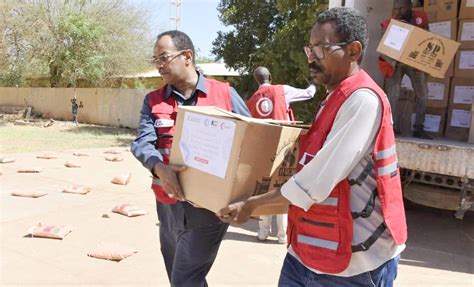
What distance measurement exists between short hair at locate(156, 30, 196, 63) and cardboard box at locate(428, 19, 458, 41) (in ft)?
15.5

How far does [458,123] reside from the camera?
6004 millimetres

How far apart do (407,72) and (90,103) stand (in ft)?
62.9

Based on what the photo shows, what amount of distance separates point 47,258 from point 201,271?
2378 mm

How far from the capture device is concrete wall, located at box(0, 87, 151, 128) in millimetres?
20438

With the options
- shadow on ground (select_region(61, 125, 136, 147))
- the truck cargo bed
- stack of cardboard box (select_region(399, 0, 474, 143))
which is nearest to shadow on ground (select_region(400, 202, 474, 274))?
the truck cargo bed

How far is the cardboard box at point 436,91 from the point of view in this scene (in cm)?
605

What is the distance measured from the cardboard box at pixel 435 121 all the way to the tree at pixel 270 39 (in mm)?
4052

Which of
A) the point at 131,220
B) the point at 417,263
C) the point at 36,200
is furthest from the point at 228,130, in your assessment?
the point at 36,200

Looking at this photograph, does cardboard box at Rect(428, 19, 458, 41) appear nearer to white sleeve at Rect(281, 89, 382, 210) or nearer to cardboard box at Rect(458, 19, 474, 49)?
cardboard box at Rect(458, 19, 474, 49)

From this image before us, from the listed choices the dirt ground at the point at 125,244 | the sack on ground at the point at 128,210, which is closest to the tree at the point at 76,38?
→ the dirt ground at the point at 125,244

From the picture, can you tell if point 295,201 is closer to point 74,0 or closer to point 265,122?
point 265,122

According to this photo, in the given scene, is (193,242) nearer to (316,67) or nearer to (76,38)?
(316,67)

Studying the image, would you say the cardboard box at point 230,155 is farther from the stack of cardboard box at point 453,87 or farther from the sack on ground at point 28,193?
the sack on ground at point 28,193

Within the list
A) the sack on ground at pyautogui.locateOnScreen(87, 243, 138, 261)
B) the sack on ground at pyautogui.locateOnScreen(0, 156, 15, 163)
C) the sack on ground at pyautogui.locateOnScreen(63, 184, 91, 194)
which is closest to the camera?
the sack on ground at pyautogui.locateOnScreen(87, 243, 138, 261)
